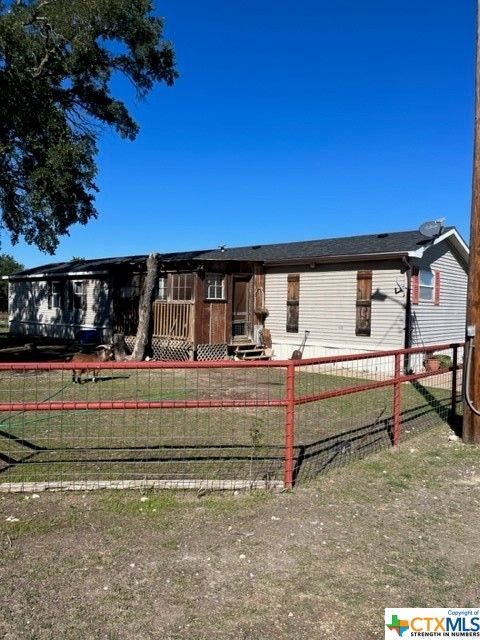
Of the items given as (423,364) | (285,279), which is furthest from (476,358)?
(285,279)

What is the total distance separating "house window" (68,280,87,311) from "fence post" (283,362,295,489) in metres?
18.7

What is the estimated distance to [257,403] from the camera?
4523 millimetres

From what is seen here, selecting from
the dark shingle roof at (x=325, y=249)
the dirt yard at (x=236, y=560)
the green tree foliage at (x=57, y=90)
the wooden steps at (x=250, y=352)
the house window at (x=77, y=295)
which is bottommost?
the dirt yard at (x=236, y=560)

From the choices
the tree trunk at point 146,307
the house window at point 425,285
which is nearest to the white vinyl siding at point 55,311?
the tree trunk at point 146,307

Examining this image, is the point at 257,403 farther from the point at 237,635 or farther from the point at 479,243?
the point at 479,243

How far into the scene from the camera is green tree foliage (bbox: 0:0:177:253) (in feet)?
42.9

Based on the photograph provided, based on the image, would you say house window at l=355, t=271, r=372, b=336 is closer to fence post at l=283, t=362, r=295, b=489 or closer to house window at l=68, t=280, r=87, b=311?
fence post at l=283, t=362, r=295, b=489

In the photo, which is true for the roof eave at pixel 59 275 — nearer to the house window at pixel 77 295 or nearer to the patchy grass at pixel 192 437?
the house window at pixel 77 295

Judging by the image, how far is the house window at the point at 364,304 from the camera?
14.1 m

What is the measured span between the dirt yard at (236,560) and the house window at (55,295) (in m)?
20.7

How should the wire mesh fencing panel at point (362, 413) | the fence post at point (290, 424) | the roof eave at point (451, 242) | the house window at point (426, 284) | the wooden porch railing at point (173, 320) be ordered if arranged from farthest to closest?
1. the wooden porch railing at point (173, 320)
2. the house window at point (426, 284)
3. the roof eave at point (451, 242)
4. the wire mesh fencing panel at point (362, 413)
5. the fence post at point (290, 424)

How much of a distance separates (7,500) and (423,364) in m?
12.0

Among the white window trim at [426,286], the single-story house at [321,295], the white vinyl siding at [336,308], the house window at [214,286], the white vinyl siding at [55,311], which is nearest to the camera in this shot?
the white vinyl siding at [336,308]

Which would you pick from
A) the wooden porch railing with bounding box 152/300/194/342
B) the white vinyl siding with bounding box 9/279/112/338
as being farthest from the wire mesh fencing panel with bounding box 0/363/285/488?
the white vinyl siding with bounding box 9/279/112/338
